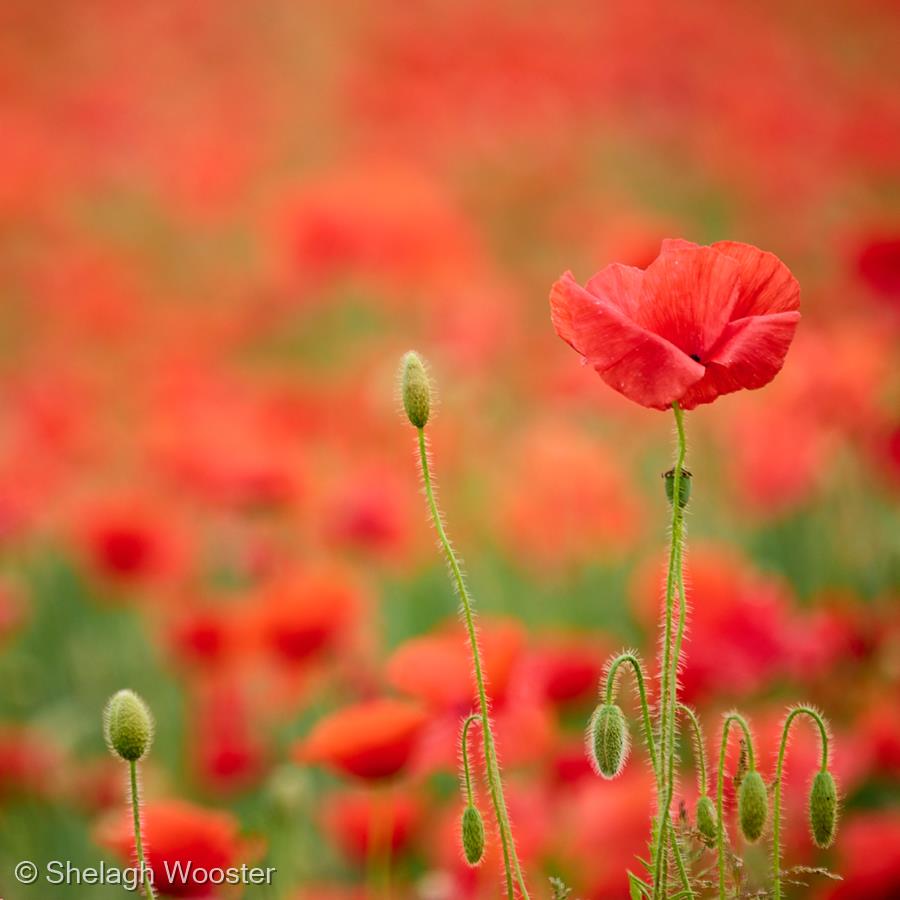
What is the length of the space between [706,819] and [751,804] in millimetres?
26

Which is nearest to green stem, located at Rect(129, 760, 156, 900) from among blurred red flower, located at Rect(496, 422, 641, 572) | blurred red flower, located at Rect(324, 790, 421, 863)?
blurred red flower, located at Rect(324, 790, 421, 863)

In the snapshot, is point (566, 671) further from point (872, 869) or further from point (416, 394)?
point (416, 394)

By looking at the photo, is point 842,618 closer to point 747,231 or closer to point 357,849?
point 357,849

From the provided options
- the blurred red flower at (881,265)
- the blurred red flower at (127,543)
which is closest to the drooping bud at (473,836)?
the blurred red flower at (127,543)

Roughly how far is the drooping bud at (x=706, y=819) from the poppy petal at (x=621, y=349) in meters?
0.17

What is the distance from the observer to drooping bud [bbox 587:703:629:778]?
20.3 inches

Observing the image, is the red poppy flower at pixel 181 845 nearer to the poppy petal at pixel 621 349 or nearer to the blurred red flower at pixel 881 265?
the poppy petal at pixel 621 349

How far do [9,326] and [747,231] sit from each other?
1.76 metres

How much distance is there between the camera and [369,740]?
29.7 inches

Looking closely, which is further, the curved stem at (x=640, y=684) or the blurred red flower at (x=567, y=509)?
the blurred red flower at (x=567, y=509)

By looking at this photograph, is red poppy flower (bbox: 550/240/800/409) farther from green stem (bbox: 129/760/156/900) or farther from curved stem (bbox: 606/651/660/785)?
green stem (bbox: 129/760/156/900)

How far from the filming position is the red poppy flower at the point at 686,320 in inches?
19.5

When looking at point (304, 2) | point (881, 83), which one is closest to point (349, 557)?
point (881, 83)

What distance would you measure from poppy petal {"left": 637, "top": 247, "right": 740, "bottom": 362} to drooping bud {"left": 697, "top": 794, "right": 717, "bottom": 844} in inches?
7.2
